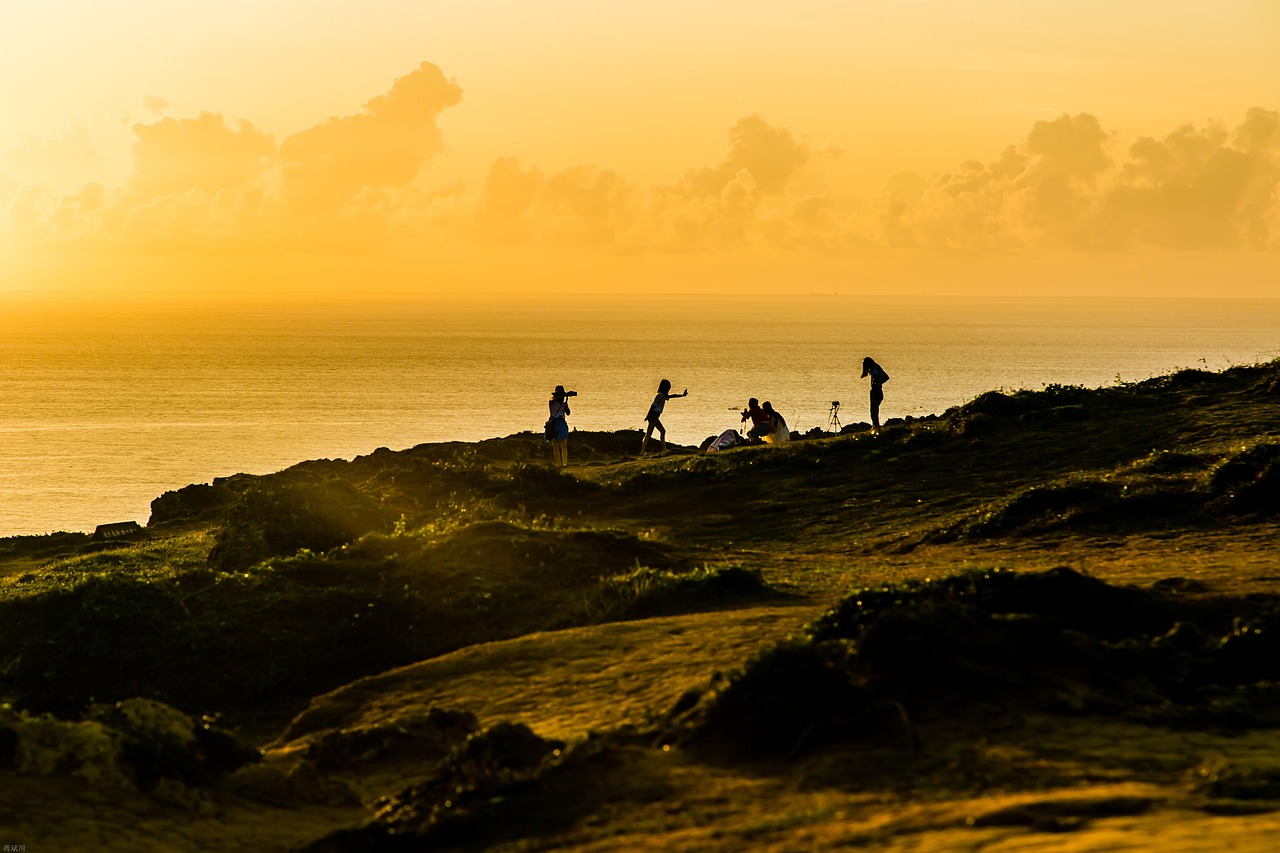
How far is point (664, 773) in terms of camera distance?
1010 cm

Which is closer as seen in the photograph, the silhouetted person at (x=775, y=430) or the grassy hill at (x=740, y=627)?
the grassy hill at (x=740, y=627)

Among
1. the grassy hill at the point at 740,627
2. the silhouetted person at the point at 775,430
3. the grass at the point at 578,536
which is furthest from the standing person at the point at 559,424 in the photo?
the silhouetted person at the point at 775,430

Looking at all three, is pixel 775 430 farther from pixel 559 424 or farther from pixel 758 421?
pixel 559 424

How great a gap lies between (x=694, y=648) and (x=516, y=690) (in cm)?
185

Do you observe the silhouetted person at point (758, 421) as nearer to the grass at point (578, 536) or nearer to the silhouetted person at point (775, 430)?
the silhouetted person at point (775, 430)

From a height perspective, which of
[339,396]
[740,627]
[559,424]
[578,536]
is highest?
[559,424]

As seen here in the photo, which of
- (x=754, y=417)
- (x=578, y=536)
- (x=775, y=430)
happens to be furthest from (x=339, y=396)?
(x=578, y=536)

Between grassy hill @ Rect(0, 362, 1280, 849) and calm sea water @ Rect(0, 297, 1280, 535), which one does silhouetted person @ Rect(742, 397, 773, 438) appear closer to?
grassy hill @ Rect(0, 362, 1280, 849)

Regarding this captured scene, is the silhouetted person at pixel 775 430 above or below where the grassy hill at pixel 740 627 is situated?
above

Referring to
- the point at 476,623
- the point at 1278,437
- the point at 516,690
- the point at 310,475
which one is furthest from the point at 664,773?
the point at 310,475

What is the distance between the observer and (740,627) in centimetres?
1534

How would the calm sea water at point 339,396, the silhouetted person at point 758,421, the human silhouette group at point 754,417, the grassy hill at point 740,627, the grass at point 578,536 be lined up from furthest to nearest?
the calm sea water at point 339,396, the silhouetted person at point 758,421, the human silhouette group at point 754,417, the grass at point 578,536, the grassy hill at point 740,627

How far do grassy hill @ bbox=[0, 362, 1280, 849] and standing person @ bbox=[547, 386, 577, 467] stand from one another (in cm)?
168

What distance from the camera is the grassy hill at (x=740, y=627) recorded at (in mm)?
9641
